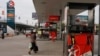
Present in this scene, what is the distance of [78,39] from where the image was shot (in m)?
13.9

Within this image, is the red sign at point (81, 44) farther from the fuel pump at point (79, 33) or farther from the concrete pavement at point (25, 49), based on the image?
the concrete pavement at point (25, 49)

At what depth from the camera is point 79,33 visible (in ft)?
45.5

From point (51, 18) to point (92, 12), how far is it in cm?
2837

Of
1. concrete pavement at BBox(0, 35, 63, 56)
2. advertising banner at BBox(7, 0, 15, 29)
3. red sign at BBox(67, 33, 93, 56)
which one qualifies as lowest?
concrete pavement at BBox(0, 35, 63, 56)

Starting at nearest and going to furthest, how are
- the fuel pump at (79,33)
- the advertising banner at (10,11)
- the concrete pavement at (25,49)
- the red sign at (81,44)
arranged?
the fuel pump at (79,33) → the red sign at (81,44) → the concrete pavement at (25,49) → the advertising banner at (10,11)

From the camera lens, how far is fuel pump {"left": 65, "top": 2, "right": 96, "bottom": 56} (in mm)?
13629

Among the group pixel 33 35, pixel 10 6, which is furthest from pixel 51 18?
pixel 10 6

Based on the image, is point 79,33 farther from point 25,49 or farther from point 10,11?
point 10,11

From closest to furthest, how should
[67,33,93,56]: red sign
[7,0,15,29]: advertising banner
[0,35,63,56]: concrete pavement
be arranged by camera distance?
[67,33,93,56]: red sign
[0,35,63,56]: concrete pavement
[7,0,15,29]: advertising banner

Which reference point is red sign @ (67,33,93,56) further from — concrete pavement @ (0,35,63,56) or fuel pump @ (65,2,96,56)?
concrete pavement @ (0,35,63,56)

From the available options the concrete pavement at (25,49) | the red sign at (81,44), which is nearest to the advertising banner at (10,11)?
the concrete pavement at (25,49)

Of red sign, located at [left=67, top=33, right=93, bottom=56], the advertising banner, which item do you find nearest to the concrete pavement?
red sign, located at [left=67, top=33, right=93, bottom=56]

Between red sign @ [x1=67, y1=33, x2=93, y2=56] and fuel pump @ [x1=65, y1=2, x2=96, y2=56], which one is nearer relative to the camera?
fuel pump @ [x1=65, y1=2, x2=96, y2=56]

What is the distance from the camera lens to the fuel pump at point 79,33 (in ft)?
44.7
